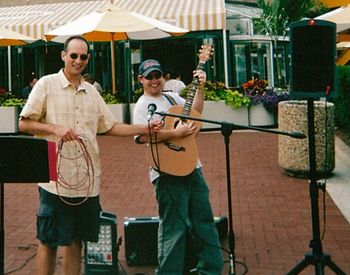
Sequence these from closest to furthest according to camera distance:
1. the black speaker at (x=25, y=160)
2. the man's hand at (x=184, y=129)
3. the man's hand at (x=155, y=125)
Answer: the black speaker at (x=25, y=160) < the man's hand at (x=155, y=125) < the man's hand at (x=184, y=129)

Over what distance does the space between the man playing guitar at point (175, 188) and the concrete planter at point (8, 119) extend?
10.0 meters

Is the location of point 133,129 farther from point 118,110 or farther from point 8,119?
point 8,119

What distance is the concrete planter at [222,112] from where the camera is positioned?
529 inches

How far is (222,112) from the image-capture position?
44.3ft

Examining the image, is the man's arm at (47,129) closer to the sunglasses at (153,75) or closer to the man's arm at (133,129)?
the man's arm at (133,129)

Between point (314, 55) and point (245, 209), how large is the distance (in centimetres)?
271

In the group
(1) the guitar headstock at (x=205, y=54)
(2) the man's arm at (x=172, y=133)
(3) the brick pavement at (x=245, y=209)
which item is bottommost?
(3) the brick pavement at (x=245, y=209)

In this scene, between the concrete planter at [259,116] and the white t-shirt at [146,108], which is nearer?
the white t-shirt at [146,108]

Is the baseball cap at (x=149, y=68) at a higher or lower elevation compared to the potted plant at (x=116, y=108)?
higher

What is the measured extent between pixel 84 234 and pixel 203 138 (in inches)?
348

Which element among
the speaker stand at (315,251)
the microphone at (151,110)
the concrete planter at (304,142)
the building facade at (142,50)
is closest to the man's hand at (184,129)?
the microphone at (151,110)

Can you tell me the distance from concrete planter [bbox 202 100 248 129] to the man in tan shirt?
32.4ft

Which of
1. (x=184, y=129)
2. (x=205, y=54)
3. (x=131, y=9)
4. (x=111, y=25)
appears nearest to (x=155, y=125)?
(x=184, y=129)

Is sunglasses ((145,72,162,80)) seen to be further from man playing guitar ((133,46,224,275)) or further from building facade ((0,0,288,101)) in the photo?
building facade ((0,0,288,101))
